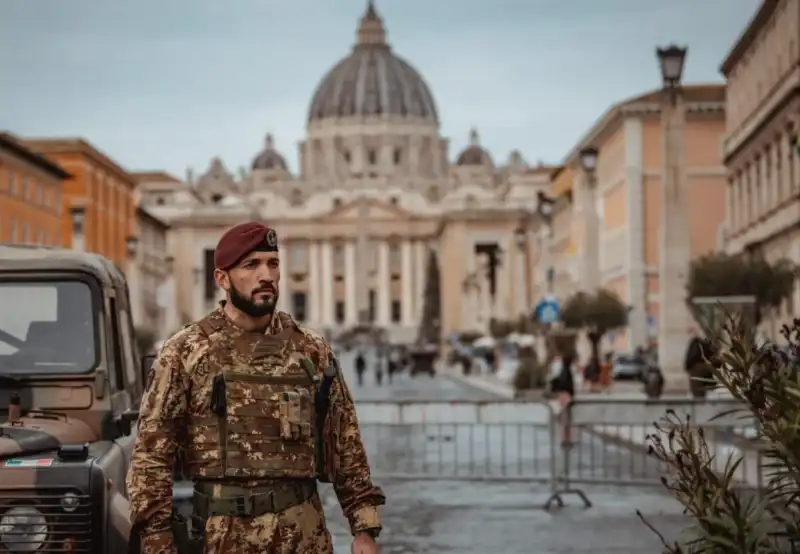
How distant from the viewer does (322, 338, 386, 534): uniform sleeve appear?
5.79 meters

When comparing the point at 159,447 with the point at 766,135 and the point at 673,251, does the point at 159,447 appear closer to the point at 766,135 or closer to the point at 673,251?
the point at 673,251

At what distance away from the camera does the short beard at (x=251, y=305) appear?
5.81 meters

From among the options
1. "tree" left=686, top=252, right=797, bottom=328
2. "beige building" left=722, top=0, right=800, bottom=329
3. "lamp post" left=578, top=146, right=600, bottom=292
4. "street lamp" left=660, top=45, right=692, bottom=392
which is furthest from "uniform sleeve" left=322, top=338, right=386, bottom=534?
"beige building" left=722, top=0, right=800, bottom=329

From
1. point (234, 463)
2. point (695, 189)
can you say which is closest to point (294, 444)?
point (234, 463)

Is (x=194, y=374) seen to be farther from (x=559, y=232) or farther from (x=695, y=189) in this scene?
(x=559, y=232)

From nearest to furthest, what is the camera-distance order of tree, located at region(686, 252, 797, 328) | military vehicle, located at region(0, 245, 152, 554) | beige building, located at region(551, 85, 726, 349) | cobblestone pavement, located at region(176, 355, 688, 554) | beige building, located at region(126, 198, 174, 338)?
military vehicle, located at region(0, 245, 152, 554)
cobblestone pavement, located at region(176, 355, 688, 554)
tree, located at region(686, 252, 797, 328)
beige building, located at region(551, 85, 726, 349)
beige building, located at region(126, 198, 174, 338)

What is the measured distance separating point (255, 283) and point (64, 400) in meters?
2.45

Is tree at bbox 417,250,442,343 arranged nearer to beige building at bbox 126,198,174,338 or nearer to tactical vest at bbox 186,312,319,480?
beige building at bbox 126,198,174,338

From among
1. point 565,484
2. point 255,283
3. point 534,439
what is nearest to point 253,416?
point 255,283

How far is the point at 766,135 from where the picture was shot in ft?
166

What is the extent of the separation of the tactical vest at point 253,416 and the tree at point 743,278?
33421mm

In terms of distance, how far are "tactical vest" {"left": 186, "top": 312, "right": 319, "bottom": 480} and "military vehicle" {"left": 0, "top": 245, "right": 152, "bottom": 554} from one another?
1.25 m

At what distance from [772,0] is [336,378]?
44003mm

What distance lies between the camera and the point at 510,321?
8619 cm
